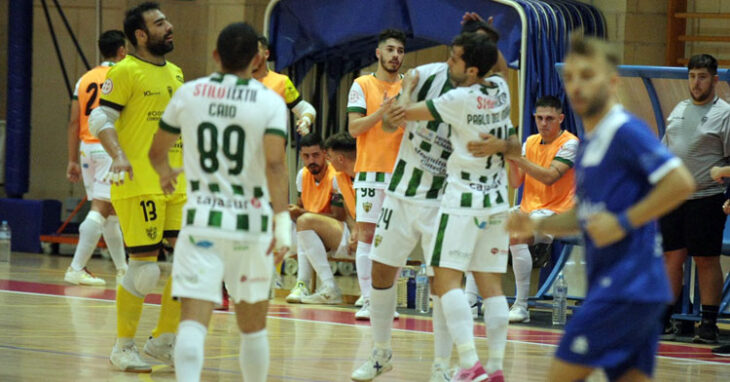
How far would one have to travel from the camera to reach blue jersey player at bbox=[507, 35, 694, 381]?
3.46m

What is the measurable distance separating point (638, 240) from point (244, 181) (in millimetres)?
1611

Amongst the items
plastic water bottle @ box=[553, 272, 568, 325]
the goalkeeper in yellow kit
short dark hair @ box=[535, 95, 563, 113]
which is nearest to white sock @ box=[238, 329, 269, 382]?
the goalkeeper in yellow kit

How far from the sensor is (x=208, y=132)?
4.46 metres

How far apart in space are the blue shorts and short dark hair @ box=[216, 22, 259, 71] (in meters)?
1.75

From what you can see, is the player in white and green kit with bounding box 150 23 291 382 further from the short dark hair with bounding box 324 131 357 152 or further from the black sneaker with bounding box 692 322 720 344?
the short dark hair with bounding box 324 131 357 152

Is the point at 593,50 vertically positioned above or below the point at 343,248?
above

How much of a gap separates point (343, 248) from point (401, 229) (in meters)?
4.68

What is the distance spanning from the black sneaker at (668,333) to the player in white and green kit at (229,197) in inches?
188

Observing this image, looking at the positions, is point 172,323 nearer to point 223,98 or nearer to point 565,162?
point 223,98

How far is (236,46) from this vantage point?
4.56 metres

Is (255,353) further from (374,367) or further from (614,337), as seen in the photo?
(614,337)

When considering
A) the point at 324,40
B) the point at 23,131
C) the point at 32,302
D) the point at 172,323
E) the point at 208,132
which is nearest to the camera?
the point at 208,132

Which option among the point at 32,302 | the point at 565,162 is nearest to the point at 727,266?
the point at 565,162

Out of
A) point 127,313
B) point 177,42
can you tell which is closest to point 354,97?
point 127,313
